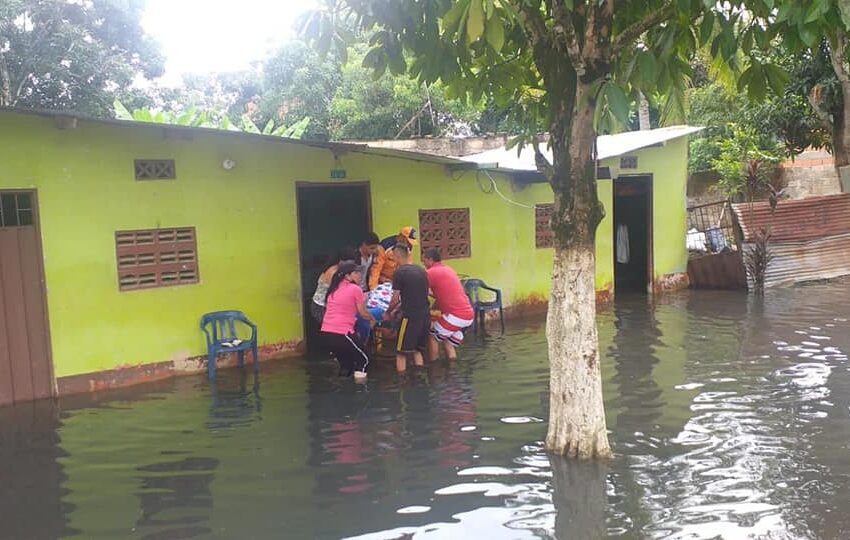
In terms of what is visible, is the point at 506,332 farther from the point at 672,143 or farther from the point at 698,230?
the point at 698,230

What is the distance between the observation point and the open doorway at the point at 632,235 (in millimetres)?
14578

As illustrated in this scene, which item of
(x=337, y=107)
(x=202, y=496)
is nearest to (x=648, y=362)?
(x=202, y=496)

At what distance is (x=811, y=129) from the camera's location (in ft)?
52.4

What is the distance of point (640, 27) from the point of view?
4.93 meters

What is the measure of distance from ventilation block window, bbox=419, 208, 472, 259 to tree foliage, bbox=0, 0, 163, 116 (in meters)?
10.0

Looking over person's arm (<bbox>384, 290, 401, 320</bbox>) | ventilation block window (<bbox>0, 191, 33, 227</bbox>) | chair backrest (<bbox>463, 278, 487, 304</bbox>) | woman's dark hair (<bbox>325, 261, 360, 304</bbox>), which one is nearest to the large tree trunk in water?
woman's dark hair (<bbox>325, 261, 360, 304</bbox>)

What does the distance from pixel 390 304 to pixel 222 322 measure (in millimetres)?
2003

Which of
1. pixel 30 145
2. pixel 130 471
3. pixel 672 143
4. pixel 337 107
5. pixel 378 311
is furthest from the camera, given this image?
pixel 337 107

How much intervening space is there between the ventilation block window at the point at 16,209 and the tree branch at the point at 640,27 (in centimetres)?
595

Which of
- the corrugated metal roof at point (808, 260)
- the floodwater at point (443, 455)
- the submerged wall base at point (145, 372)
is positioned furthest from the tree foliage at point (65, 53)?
the corrugated metal roof at point (808, 260)

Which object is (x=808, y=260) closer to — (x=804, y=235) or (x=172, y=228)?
(x=804, y=235)

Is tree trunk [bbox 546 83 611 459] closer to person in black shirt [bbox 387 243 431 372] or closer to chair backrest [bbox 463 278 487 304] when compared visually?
person in black shirt [bbox 387 243 431 372]

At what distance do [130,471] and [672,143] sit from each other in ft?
38.5

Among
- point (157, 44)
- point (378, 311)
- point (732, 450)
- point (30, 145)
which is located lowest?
point (732, 450)
